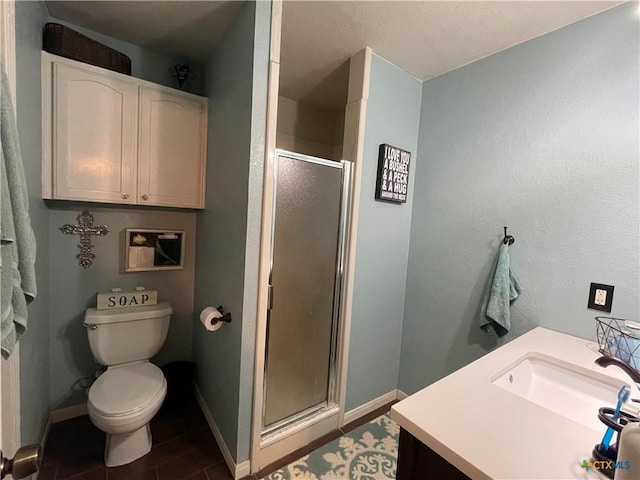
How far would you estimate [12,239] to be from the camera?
71 cm

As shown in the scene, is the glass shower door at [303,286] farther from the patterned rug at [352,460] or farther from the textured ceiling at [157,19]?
the textured ceiling at [157,19]

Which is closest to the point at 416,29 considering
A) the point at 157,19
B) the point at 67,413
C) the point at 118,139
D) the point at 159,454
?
the point at 157,19

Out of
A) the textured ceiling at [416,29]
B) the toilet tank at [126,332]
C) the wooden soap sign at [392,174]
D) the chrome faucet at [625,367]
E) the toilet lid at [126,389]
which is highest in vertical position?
the textured ceiling at [416,29]

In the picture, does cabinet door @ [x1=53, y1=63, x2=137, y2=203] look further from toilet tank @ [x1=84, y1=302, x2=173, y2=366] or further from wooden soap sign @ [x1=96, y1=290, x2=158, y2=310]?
toilet tank @ [x1=84, y1=302, x2=173, y2=366]

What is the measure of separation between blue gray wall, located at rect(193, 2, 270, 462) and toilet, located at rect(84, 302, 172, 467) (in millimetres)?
355

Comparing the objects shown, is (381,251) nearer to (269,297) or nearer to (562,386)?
(269,297)

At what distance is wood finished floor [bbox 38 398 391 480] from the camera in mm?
1516

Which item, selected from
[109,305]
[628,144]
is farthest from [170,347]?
[628,144]

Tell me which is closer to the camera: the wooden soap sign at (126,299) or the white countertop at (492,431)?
the white countertop at (492,431)

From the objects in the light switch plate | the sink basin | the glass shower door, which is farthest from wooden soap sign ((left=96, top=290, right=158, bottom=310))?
the light switch plate

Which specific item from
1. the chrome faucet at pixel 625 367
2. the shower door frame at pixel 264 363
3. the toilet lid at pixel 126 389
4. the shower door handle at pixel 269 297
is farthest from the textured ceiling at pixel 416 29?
the toilet lid at pixel 126 389

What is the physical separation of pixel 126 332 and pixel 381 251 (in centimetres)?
179

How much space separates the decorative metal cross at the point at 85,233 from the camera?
5.99 feet

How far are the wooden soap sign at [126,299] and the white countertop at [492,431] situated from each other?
1.80m
